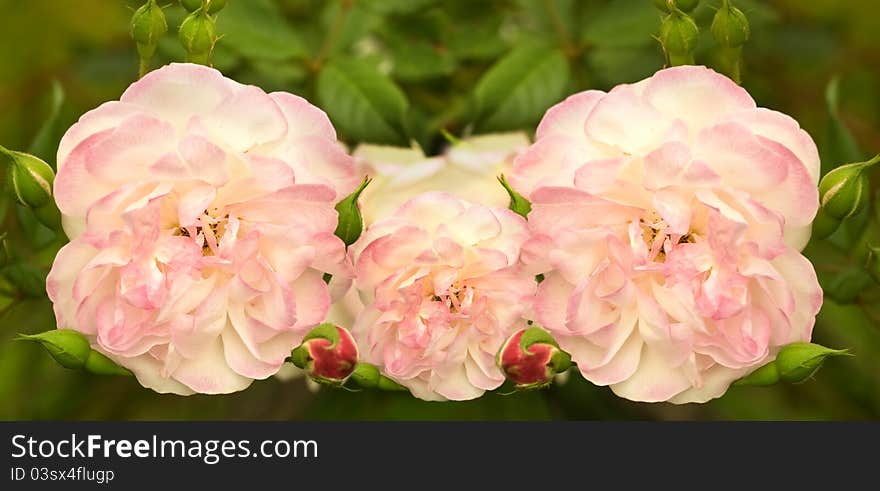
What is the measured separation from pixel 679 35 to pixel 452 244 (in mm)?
192

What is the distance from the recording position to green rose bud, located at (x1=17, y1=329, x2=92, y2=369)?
1.90 feet

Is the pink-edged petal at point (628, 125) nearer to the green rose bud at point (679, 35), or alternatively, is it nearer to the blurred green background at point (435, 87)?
the green rose bud at point (679, 35)

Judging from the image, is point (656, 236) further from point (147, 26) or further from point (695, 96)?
point (147, 26)

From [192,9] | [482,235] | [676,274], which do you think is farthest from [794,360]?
[192,9]

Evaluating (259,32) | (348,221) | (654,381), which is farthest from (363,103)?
(654,381)

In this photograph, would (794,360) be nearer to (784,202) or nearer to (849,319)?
(784,202)

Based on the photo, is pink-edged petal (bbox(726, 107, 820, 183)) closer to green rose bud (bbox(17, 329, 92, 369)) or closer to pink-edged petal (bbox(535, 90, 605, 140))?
pink-edged petal (bbox(535, 90, 605, 140))

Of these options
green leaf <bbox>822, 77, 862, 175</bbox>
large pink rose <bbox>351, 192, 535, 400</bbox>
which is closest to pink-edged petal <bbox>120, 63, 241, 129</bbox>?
large pink rose <bbox>351, 192, 535, 400</bbox>

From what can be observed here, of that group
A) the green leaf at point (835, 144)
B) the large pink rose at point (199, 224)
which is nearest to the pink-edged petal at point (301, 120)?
the large pink rose at point (199, 224)

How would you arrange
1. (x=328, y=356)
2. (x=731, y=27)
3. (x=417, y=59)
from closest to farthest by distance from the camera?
(x=328, y=356), (x=731, y=27), (x=417, y=59)

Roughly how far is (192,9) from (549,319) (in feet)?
0.96

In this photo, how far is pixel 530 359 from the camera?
0.56m

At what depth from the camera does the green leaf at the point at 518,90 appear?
2.62 feet

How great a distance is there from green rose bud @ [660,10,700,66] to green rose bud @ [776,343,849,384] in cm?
19
